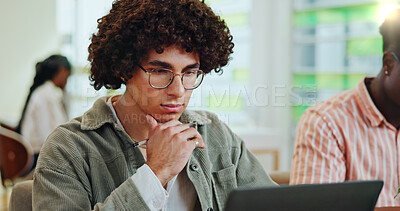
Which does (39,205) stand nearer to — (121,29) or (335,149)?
(121,29)

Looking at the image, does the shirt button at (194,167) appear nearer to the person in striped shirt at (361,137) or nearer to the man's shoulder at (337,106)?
the person in striped shirt at (361,137)

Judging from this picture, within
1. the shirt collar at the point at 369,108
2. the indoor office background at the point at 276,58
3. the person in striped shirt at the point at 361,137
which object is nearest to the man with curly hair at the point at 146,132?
the person in striped shirt at the point at 361,137

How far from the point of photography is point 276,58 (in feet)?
13.9

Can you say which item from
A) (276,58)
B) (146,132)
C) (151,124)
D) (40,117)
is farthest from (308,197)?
(276,58)

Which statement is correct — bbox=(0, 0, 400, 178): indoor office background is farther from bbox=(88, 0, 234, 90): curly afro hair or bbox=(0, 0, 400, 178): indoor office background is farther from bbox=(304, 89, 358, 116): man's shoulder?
bbox=(88, 0, 234, 90): curly afro hair

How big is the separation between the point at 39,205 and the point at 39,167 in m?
0.09

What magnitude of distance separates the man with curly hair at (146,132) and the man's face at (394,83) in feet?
1.80

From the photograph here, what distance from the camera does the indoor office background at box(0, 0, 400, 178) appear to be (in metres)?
3.72

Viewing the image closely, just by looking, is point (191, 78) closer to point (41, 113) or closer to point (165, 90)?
point (165, 90)

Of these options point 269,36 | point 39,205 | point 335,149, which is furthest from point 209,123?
point 269,36

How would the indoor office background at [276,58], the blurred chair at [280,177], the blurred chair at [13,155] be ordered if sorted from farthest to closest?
the indoor office background at [276,58]
the blurred chair at [13,155]
the blurred chair at [280,177]

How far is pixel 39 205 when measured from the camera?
1.17 meters

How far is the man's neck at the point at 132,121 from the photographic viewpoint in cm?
138

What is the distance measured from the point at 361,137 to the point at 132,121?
31.4 inches
